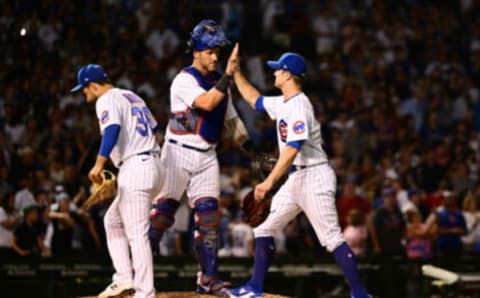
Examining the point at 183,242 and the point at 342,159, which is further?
the point at 342,159

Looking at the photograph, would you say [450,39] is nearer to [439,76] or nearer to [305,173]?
[439,76]

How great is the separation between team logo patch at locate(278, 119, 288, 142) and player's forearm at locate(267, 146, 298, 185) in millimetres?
290

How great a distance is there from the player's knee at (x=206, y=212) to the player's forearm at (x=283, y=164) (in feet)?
2.02

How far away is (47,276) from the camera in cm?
1439

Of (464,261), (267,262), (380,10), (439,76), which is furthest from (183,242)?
(380,10)

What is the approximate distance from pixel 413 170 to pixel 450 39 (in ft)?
17.7

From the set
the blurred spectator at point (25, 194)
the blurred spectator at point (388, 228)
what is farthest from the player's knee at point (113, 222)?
the blurred spectator at point (388, 228)

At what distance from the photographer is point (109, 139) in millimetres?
9445

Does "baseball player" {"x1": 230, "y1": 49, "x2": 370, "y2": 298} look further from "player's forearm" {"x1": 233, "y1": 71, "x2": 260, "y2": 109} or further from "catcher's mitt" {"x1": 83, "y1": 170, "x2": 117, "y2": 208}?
"catcher's mitt" {"x1": 83, "y1": 170, "x2": 117, "y2": 208}

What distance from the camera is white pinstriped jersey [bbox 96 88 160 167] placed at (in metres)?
9.57

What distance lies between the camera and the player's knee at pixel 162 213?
10.0 m

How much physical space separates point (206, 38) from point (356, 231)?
20.6 ft

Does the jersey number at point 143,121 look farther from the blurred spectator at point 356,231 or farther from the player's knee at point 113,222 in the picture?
the blurred spectator at point 356,231

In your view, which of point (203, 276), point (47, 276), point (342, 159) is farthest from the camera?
point (342, 159)
